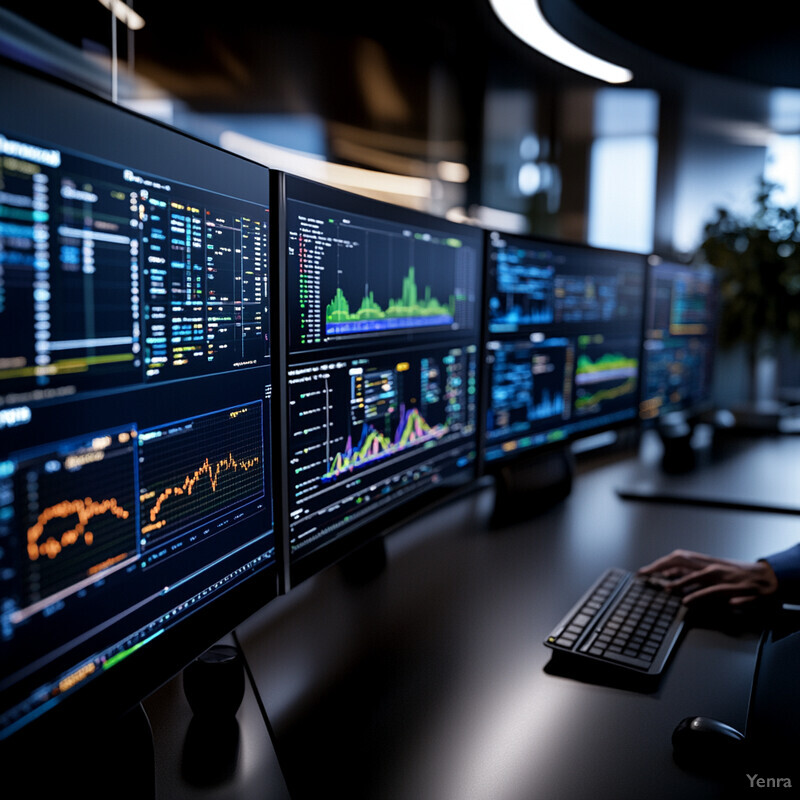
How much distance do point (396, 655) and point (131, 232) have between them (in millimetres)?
623

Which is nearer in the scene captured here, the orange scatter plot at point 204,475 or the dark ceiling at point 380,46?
the orange scatter plot at point 204,475

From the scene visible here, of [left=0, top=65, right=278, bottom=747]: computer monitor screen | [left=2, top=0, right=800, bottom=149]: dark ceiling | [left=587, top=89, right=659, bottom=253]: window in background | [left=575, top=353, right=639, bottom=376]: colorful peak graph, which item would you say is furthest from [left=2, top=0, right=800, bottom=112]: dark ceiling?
[left=0, top=65, right=278, bottom=747]: computer monitor screen

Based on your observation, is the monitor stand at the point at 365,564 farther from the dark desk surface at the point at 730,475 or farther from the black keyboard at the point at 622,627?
the dark desk surface at the point at 730,475

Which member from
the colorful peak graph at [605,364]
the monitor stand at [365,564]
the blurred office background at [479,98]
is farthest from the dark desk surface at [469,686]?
→ the blurred office background at [479,98]

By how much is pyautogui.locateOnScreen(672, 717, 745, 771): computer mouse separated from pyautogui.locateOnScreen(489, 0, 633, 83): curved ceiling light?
1.34 metres

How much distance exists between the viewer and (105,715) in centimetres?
59

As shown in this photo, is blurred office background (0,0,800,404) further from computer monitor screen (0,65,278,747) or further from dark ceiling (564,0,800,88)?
computer monitor screen (0,65,278,747)

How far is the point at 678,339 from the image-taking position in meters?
2.32

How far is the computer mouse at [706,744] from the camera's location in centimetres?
74

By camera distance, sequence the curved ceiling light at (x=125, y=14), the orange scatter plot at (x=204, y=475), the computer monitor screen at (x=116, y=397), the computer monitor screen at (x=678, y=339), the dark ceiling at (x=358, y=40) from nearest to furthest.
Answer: the computer monitor screen at (x=116, y=397) < the orange scatter plot at (x=204, y=475) < the curved ceiling light at (x=125, y=14) < the dark ceiling at (x=358, y=40) < the computer monitor screen at (x=678, y=339)

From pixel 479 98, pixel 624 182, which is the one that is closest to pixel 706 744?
pixel 479 98

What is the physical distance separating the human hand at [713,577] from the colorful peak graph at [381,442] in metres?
0.43

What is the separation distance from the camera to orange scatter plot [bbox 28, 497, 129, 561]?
52 cm

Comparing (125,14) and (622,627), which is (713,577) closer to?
(622,627)
